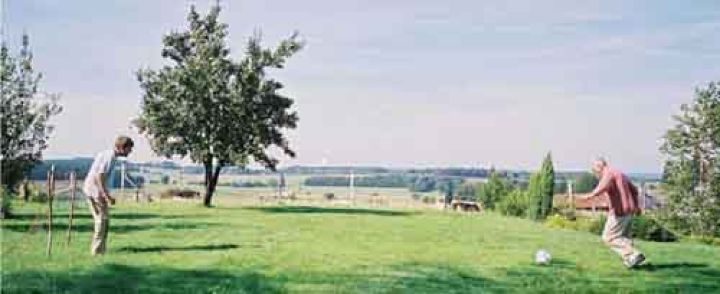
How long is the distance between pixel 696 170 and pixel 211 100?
17416 mm

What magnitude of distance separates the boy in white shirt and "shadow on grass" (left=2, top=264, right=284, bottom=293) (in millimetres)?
1467

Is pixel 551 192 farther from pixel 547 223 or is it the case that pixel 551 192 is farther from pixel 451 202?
pixel 451 202

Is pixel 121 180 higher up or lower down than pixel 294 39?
lower down

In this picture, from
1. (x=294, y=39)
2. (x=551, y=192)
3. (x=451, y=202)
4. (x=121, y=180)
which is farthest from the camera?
(x=451, y=202)

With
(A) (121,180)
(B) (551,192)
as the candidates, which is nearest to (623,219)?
(B) (551,192)

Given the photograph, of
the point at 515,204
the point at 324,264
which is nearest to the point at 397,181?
the point at 515,204

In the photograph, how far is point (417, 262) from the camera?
13812 mm

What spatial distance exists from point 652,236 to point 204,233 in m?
12.3

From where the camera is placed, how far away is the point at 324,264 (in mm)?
12938

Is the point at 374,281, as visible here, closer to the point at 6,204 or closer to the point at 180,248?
the point at 180,248

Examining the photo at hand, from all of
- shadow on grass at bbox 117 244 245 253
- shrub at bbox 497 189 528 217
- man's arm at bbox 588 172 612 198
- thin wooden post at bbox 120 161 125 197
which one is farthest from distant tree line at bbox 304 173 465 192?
man's arm at bbox 588 172 612 198

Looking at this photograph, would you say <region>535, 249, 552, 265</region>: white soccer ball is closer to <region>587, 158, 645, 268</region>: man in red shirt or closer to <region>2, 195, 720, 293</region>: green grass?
<region>2, 195, 720, 293</region>: green grass

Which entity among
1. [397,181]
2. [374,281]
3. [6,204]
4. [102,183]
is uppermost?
[397,181]

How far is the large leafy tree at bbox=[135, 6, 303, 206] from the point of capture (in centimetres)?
3347
